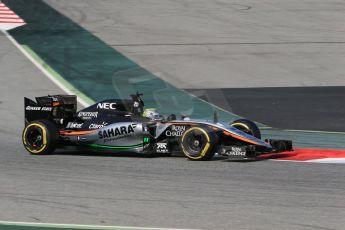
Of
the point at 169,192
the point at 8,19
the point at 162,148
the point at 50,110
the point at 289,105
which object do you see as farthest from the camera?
the point at 8,19

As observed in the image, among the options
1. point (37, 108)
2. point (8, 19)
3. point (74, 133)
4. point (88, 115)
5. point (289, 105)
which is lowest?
point (74, 133)

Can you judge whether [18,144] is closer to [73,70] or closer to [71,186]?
[71,186]

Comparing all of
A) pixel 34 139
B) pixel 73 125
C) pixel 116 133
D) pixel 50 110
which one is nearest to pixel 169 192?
pixel 116 133

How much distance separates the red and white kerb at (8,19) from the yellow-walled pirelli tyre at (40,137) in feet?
53.6

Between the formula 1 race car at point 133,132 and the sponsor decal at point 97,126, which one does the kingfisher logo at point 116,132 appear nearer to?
the formula 1 race car at point 133,132

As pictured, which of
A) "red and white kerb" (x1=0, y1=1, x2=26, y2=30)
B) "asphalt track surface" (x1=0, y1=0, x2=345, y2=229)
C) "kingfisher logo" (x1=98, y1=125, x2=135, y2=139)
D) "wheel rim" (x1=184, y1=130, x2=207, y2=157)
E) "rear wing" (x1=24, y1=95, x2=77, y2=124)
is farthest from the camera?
"red and white kerb" (x1=0, y1=1, x2=26, y2=30)

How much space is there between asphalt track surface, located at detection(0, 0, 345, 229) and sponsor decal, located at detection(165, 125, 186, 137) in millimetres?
410

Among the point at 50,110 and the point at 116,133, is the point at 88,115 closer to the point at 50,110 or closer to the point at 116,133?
the point at 50,110

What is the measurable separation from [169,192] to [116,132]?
3.47m

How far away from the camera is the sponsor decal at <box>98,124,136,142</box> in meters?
13.5

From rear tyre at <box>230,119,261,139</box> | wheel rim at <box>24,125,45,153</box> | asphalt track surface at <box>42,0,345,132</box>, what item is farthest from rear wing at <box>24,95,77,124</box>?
asphalt track surface at <box>42,0,345,132</box>

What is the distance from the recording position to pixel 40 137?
1395cm

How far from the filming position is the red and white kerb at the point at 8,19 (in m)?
30.0

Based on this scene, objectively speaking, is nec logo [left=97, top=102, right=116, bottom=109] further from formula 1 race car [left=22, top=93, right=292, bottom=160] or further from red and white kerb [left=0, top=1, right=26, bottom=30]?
red and white kerb [left=0, top=1, right=26, bottom=30]
